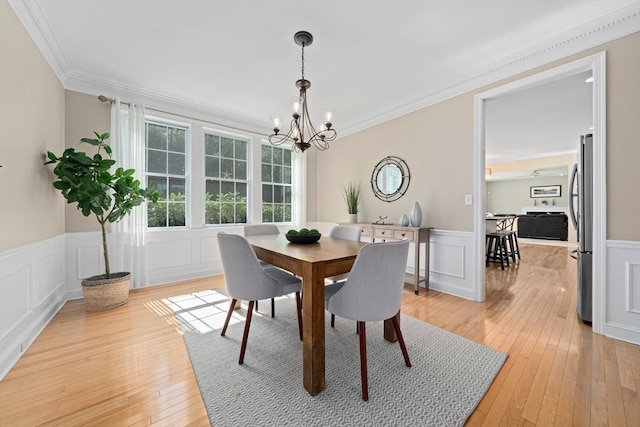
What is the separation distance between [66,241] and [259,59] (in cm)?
313

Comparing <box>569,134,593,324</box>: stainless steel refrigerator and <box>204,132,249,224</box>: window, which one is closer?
<box>569,134,593,324</box>: stainless steel refrigerator

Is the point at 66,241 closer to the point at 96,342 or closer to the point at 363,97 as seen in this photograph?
the point at 96,342

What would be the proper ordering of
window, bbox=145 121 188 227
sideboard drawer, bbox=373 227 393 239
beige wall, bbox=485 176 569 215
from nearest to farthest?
sideboard drawer, bbox=373 227 393 239, window, bbox=145 121 188 227, beige wall, bbox=485 176 569 215

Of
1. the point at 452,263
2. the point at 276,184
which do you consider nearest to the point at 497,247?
the point at 452,263

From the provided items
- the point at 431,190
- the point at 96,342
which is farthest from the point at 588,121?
the point at 96,342

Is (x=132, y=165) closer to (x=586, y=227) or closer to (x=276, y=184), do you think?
(x=276, y=184)

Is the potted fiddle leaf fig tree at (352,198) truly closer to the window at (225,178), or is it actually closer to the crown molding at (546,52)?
the crown molding at (546,52)

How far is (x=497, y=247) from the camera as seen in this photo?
506 centimetres

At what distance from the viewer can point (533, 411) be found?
1.38m

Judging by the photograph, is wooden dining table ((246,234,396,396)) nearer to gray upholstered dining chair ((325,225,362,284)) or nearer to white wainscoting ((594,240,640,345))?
gray upholstered dining chair ((325,225,362,284))

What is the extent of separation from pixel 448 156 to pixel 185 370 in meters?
3.54

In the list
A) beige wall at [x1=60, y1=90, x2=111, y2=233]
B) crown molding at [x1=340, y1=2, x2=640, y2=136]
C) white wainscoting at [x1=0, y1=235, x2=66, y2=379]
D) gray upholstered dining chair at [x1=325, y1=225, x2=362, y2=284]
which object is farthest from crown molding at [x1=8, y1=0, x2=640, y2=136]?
gray upholstered dining chair at [x1=325, y1=225, x2=362, y2=284]

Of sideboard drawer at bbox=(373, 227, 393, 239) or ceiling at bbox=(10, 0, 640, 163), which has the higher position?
ceiling at bbox=(10, 0, 640, 163)

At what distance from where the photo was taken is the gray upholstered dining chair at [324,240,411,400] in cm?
151
